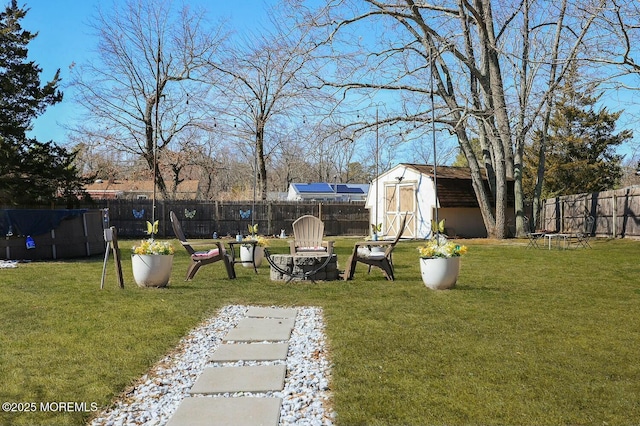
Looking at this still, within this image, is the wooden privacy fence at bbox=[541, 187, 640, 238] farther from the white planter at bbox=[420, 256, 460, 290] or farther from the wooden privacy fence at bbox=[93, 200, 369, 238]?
the white planter at bbox=[420, 256, 460, 290]

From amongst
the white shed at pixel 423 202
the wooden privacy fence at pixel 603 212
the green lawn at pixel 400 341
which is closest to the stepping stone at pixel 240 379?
the green lawn at pixel 400 341

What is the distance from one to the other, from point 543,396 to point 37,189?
51.9 ft

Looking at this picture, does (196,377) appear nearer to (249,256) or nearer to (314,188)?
(249,256)

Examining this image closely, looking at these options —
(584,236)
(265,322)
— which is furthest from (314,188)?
(265,322)

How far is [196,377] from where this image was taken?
3.52 metres

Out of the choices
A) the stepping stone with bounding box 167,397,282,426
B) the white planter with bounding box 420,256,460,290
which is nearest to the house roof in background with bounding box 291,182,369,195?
the white planter with bounding box 420,256,460,290

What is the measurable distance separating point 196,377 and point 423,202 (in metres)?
17.2

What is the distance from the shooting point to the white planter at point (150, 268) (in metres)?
7.16

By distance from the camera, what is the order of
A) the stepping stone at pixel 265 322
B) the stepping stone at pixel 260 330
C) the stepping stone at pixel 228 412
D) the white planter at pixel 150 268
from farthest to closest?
1. the white planter at pixel 150 268
2. the stepping stone at pixel 265 322
3. the stepping stone at pixel 260 330
4. the stepping stone at pixel 228 412

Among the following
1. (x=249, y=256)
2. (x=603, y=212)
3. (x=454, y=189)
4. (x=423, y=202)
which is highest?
(x=454, y=189)

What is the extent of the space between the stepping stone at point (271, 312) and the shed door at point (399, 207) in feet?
48.1

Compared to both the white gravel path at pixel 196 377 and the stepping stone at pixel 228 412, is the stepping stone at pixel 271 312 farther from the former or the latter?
the stepping stone at pixel 228 412

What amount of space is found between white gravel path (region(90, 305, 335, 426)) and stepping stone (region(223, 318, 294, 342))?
0.09 metres

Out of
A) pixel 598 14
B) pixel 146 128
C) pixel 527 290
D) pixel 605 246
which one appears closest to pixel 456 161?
pixel 146 128
